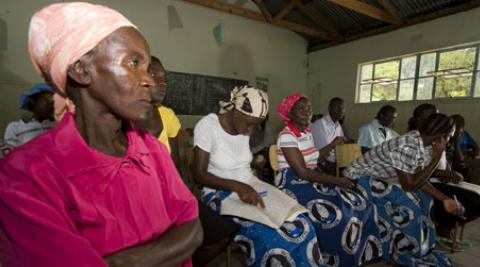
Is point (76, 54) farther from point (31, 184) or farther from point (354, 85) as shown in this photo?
point (354, 85)

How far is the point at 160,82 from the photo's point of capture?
1519mm

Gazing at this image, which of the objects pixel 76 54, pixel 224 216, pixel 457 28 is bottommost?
pixel 224 216

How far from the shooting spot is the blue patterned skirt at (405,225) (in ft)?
6.66

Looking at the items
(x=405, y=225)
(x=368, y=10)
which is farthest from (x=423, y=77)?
(x=405, y=225)

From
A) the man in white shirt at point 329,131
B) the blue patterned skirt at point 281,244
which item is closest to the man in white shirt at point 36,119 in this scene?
the blue patterned skirt at point 281,244

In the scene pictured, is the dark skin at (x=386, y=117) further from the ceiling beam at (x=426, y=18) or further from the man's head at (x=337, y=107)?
the ceiling beam at (x=426, y=18)

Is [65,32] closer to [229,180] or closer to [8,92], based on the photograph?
[229,180]

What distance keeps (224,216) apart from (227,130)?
1.89 ft

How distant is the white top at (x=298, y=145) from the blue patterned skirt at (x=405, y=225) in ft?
1.86

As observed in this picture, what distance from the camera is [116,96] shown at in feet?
2.16

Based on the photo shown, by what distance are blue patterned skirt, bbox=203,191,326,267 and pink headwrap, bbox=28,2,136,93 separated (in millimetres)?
1243

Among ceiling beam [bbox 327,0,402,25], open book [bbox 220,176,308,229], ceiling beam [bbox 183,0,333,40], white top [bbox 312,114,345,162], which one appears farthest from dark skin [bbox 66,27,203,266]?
ceiling beam [bbox 183,0,333,40]

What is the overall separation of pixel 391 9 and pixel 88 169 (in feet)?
21.4

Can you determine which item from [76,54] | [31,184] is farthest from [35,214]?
[76,54]
